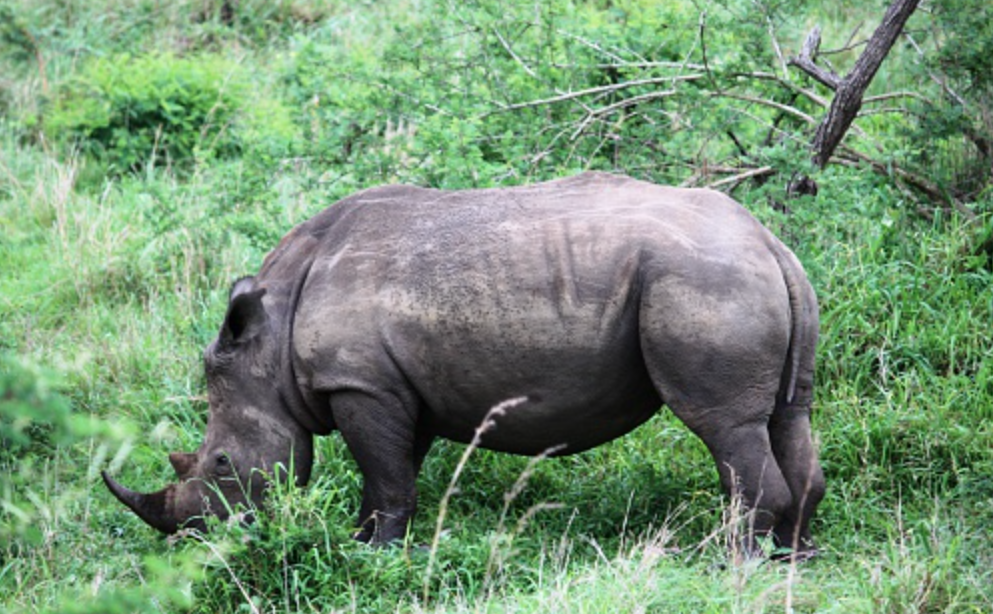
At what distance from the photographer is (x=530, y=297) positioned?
5.84 m

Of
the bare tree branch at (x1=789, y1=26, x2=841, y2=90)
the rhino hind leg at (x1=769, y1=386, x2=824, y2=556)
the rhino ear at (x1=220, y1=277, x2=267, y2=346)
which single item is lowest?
the rhino hind leg at (x1=769, y1=386, x2=824, y2=556)

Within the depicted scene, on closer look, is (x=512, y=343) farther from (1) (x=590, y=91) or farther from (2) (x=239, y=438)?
(1) (x=590, y=91)

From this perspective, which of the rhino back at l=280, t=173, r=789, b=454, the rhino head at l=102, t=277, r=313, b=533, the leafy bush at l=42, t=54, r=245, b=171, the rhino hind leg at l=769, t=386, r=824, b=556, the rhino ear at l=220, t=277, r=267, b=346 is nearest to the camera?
the rhino back at l=280, t=173, r=789, b=454

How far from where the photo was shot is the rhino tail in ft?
19.4

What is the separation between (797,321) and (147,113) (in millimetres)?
7078

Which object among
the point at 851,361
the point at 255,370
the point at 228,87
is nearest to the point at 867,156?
the point at 851,361

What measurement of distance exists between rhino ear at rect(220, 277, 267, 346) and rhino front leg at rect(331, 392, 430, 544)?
1.61 feet

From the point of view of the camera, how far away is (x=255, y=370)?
6.30 m

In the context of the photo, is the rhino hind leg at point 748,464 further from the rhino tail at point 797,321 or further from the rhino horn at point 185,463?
the rhino horn at point 185,463

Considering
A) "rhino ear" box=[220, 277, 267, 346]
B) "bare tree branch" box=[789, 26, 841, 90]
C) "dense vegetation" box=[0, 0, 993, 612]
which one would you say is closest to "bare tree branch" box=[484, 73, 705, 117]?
"dense vegetation" box=[0, 0, 993, 612]

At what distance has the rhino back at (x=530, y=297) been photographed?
575 centimetres

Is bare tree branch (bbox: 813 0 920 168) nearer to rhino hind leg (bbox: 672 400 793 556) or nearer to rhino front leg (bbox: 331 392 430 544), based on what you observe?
rhino hind leg (bbox: 672 400 793 556)

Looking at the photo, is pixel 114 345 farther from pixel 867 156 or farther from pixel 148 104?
pixel 867 156

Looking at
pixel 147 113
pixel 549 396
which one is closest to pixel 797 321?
pixel 549 396
